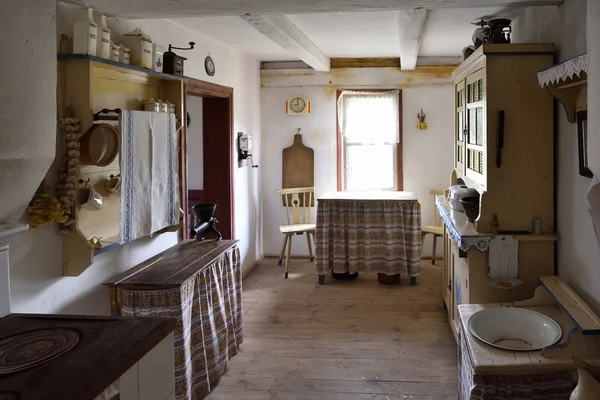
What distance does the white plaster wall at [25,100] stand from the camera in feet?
5.45

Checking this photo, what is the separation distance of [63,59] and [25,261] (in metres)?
0.84

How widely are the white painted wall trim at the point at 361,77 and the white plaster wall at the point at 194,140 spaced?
1110 mm

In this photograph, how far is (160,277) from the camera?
2768mm

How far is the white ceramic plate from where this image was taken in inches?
93.7

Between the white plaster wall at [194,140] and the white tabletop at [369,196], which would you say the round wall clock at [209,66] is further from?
the white plaster wall at [194,140]

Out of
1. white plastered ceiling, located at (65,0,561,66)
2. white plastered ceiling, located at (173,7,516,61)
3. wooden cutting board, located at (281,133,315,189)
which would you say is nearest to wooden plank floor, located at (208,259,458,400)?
wooden cutting board, located at (281,133,315,189)

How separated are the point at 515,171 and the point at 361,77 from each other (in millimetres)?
3152

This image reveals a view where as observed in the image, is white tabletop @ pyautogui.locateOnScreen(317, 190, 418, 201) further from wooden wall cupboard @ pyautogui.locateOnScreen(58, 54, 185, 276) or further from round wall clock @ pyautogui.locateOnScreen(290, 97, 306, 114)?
wooden wall cupboard @ pyautogui.locateOnScreen(58, 54, 185, 276)

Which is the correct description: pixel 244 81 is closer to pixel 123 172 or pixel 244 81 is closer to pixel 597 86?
pixel 123 172

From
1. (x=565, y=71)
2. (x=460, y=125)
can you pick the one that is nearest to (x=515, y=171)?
(x=565, y=71)

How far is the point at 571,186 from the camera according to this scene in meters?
2.75

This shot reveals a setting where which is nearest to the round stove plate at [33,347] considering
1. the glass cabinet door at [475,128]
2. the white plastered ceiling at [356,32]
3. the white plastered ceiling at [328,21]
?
the white plastered ceiling at [328,21]

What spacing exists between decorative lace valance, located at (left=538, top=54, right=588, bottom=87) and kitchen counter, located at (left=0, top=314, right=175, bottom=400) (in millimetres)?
1740

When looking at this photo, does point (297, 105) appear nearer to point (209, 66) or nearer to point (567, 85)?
point (209, 66)
